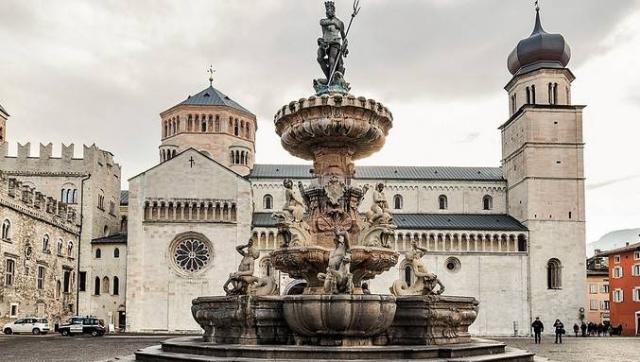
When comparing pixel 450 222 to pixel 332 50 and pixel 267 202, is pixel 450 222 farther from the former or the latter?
pixel 332 50

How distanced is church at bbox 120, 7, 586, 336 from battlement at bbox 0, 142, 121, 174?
5.42 metres

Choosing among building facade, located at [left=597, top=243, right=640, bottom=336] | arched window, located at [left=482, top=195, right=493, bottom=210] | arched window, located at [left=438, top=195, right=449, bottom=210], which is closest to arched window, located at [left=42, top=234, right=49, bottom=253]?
arched window, located at [left=438, top=195, right=449, bottom=210]

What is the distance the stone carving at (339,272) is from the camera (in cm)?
1414

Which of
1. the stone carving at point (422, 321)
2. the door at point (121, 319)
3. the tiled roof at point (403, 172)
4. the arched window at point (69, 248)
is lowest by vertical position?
the door at point (121, 319)

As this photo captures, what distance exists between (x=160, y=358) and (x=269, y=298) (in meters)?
2.47

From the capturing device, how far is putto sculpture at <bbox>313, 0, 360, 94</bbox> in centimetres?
1862

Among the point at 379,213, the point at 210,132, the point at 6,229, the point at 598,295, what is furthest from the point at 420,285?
the point at 598,295

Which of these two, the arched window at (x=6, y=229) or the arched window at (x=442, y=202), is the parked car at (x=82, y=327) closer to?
the arched window at (x=6, y=229)

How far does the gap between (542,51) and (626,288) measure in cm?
2228

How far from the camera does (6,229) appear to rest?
1761 inches

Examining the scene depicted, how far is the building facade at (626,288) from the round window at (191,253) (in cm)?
3582

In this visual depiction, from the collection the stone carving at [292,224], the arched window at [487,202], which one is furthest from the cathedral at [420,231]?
the stone carving at [292,224]

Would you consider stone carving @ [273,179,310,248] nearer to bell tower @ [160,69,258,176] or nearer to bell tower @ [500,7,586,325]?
bell tower @ [500,7,586,325]

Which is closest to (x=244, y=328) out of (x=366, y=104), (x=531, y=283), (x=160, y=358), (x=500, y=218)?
(x=160, y=358)
